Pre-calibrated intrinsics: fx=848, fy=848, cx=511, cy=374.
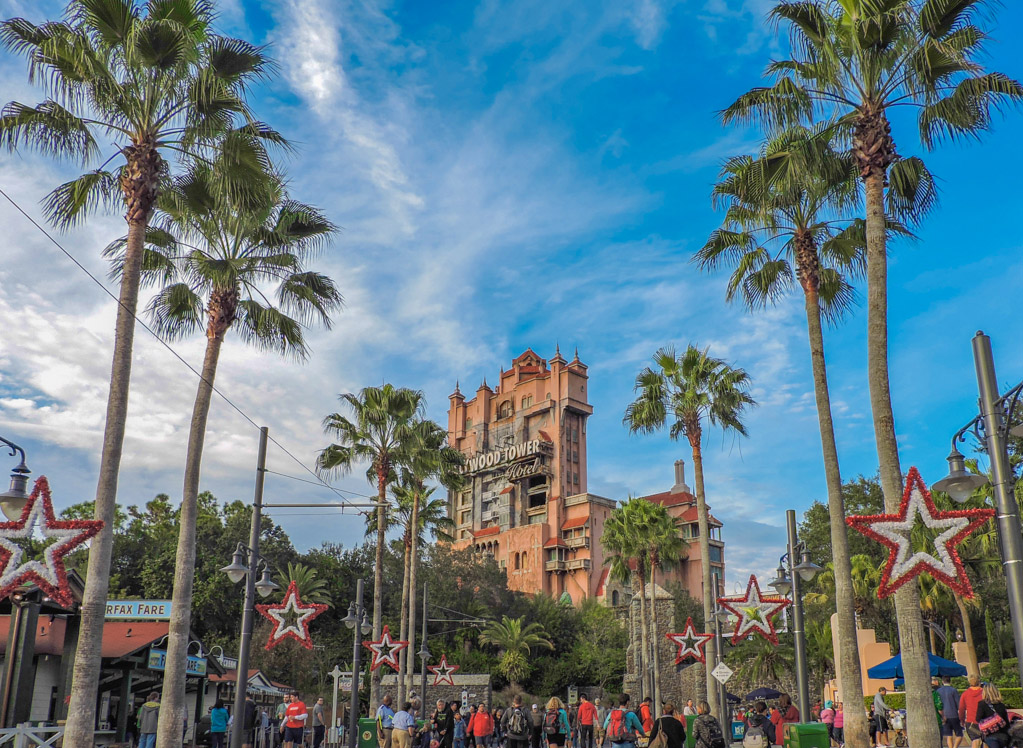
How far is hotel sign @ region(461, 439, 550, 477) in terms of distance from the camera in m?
84.6

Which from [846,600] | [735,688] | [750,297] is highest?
[750,297]

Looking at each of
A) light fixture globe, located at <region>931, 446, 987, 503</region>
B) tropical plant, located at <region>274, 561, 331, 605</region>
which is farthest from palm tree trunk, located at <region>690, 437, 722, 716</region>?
tropical plant, located at <region>274, 561, 331, 605</region>

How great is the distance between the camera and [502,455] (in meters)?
88.2

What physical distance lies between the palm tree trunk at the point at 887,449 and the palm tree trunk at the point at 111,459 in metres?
10.5

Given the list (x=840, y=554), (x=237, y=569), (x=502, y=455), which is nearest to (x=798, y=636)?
(x=840, y=554)

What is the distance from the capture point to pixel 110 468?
12.3 metres

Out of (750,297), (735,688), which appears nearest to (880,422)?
(750,297)

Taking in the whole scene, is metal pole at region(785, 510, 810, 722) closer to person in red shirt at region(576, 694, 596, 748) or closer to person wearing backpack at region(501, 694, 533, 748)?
person in red shirt at region(576, 694, 596, 748)

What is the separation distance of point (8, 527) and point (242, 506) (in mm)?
47253

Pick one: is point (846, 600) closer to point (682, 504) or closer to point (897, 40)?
point (897, 40)

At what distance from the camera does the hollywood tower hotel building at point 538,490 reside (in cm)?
7856

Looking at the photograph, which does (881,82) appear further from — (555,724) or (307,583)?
(307,583)

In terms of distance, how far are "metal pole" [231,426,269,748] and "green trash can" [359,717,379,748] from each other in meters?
4.03

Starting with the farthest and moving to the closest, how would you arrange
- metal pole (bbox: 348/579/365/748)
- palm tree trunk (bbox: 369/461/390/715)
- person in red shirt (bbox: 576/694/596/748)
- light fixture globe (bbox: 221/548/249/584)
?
palm tree trunk (bbox: 369/461/390/715) → metal pole (bbox: 348/579/365/748) → person in red shirt (bbox: 576/694/596/748) → light fixture globe (bbox: 221/548/249/584)
